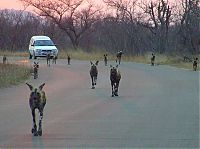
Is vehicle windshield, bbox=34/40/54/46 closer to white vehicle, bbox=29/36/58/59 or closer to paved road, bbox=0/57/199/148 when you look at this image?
white vehicle, bbox=29/36/58/59

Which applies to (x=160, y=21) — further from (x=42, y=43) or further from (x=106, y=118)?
(x=106, y=118)

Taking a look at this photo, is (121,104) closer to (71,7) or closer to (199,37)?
(199,37)

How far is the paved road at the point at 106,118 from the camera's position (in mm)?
10180

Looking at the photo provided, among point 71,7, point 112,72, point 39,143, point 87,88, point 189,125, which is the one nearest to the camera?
point 39,143

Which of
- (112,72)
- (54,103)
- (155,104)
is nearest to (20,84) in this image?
(112,72)

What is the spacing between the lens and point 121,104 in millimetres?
16578

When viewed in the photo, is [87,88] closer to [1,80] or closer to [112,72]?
[112,72]

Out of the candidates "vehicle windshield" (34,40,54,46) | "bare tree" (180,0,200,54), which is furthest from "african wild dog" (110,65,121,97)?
"bare tree" (180,0,200,54)

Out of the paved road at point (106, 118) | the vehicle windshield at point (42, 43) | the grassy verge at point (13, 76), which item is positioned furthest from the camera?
the vehicle windshield at point (42, 43)

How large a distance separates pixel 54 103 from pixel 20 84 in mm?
8504

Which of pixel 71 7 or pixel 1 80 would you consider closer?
pixel 1 80

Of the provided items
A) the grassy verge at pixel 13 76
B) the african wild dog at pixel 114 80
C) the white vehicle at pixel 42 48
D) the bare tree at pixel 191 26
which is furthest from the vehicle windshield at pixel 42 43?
the african wild dog at pixel 114 80

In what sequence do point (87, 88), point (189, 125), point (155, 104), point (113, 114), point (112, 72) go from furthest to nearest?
point (87, 88) → point (112, 72) → point (155, 104) → point (113, 114) → point (189, 125)

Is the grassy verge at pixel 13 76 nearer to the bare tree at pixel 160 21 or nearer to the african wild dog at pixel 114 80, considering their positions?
the african wild dog at pixel 114 80
